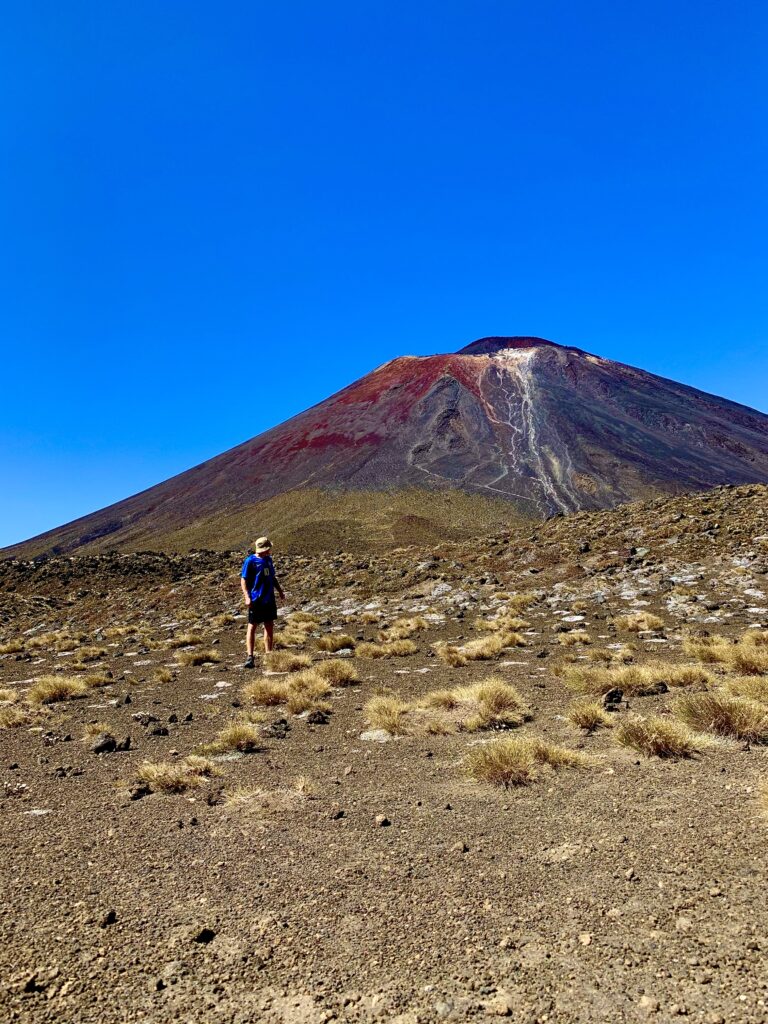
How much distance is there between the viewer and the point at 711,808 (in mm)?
3713

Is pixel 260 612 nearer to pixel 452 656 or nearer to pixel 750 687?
pixel 452 656

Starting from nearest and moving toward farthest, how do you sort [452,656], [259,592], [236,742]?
1. [236,742]
2. [452,656]
3. [259,592]

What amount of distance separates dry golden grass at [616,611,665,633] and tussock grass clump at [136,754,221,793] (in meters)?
8.56

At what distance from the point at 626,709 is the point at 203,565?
23.9m

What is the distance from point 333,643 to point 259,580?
2.21 metres

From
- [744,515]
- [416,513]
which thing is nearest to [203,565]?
[744,515]

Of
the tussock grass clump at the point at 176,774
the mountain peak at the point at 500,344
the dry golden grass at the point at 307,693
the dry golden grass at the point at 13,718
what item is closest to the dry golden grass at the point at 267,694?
the dry golden grass at the point at 307,693

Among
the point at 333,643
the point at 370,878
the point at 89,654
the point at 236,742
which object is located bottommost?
the point at 333,643

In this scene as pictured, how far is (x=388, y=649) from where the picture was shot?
11.0 metres

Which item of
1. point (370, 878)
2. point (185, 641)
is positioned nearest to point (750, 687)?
point (370, 878)

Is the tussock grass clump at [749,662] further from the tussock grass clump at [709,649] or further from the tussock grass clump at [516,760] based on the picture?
the tussock grass clump at [516,760]

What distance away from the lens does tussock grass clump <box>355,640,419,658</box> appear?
11.0 meters

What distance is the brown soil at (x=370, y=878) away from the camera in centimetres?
236

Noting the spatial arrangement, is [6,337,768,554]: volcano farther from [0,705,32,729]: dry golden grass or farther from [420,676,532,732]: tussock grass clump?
[420,676,532,732]: tussock grass clump
